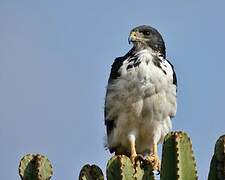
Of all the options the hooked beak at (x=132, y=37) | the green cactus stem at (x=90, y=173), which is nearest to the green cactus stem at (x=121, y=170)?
the green cactus stem at (x=90, y=173)

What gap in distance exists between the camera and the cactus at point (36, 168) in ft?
20.1

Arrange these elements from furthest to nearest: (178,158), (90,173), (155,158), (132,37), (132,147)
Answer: (132,37) < (132,147) < (155,158) < (90,173) < (178,158)

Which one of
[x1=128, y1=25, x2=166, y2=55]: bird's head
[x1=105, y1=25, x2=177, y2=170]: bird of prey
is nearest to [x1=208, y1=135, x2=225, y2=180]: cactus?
[x1=105, y1=25, x2=177, y2=170]: bird of prey

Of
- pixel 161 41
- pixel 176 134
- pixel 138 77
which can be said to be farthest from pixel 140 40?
pixel 176 134

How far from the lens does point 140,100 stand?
10016mm

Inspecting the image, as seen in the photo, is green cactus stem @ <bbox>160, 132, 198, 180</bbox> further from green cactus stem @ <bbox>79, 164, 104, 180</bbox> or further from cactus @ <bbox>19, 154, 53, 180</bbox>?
cactus @ <bbox>19, 154, 53, 180</bbox>

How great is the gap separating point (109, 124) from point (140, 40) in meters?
1.27

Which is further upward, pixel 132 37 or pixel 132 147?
pixel 132 37

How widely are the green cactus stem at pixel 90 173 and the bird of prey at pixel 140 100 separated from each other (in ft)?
10.5

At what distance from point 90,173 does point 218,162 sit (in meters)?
A: 1.17

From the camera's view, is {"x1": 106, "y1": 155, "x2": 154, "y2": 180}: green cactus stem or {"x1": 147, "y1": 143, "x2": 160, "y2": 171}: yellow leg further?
{"x1": 147, "y1": 143, "x2": 160, "y2": 171}: yellow leg

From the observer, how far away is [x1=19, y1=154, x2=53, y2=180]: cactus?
6129mm

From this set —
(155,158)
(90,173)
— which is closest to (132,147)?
(155,158)

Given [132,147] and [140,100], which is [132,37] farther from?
[132,147]
